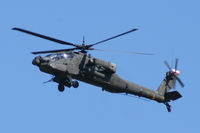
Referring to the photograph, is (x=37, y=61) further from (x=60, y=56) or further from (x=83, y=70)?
(x=83, y=70)

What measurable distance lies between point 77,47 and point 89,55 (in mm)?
1193

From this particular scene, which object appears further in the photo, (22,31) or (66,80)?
(66,80)

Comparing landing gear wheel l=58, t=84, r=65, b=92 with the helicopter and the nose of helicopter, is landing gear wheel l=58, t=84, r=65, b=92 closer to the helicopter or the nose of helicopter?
the helicopter

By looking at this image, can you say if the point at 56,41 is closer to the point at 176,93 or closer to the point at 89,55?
the point at 89,55

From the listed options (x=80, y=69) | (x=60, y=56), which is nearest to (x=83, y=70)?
(x=80, y=69)

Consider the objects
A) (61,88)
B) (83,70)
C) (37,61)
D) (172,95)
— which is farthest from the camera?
(172,95)

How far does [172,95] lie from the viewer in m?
41.1

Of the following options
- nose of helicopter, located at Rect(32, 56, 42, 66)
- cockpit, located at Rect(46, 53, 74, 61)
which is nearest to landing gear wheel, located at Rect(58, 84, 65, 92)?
cockpit, located at Rect(46, 53, 74, 61)

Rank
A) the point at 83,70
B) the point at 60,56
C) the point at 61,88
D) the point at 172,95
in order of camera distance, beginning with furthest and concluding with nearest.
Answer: the point at 172,95, the point at 83,70, the point at 61,88, the point at 60,56

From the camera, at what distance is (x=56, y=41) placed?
3459 cm

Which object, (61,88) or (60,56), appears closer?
(60,56)

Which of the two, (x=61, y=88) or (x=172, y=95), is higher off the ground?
(x=61, y=88)

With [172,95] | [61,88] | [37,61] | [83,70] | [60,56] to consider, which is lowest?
[172,95]

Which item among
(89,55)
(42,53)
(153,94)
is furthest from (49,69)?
(153,94)
